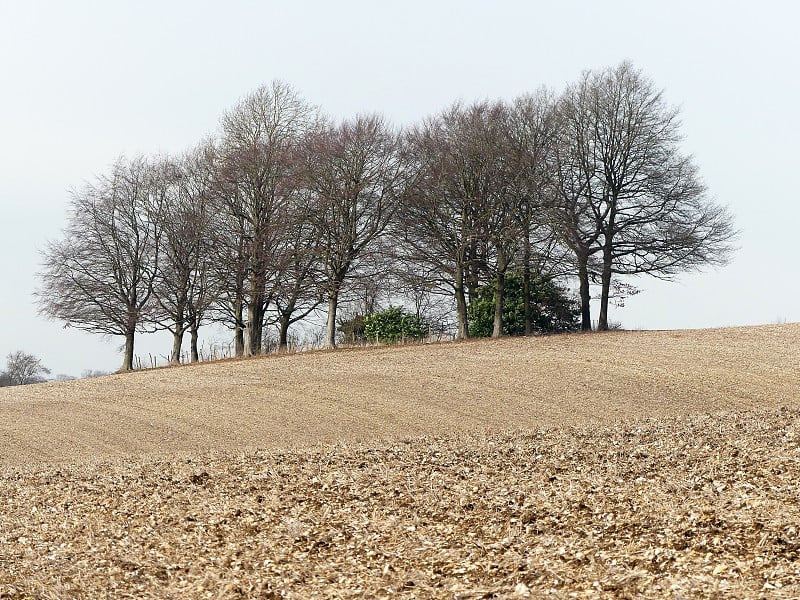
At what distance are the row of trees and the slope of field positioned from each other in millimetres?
4612

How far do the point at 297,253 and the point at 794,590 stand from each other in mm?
26215

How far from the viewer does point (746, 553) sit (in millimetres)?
5875

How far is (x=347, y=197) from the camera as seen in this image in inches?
1187

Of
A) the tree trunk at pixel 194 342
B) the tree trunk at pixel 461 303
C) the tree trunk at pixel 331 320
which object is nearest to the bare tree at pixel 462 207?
the tree trunk at pixel 461 303

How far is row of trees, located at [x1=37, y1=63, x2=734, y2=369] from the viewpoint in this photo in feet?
98.8

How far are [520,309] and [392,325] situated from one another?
15.6ft

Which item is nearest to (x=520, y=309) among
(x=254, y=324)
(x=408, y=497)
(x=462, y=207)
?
(x=462, y=207)

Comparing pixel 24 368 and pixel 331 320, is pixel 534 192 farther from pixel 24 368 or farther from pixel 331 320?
pixel 24 368

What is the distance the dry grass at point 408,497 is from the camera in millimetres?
5910

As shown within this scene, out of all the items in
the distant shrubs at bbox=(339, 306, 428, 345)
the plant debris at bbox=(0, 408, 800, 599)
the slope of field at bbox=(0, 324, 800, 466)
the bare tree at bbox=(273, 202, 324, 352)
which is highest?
the bare tree at bbox=(273, 202, 324, 352)

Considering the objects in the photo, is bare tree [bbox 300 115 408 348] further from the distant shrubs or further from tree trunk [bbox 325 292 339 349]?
the distant shrubs

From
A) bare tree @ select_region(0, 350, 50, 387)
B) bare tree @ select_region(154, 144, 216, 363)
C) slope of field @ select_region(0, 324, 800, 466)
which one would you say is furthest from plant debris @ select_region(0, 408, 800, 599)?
bare tree @ select_region(0, 350, 50, 387)

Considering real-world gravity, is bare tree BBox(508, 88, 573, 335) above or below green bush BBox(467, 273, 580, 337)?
above

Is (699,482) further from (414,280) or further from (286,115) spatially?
(286,115)
